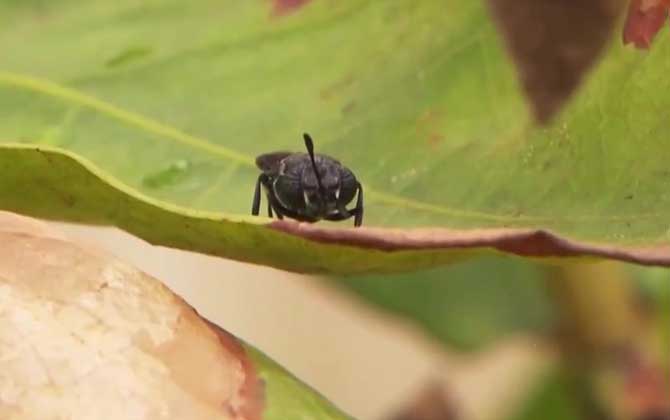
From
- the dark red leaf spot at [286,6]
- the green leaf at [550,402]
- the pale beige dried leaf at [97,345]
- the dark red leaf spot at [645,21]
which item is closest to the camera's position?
the pale beige dried leaf at [97,345]

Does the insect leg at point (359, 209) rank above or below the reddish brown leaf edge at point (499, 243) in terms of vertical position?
below

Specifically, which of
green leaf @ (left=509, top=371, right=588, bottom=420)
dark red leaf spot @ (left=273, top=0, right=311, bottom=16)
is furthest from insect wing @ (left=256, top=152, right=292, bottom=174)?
green leaf @ (left=509, top=371, right=588, bottom=420)

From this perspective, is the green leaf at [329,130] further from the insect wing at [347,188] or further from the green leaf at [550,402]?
the green leaf at [550,402]

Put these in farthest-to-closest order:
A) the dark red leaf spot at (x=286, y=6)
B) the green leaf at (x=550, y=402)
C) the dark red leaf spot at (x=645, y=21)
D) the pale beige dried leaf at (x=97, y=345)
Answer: the green leaf at (x=550, y=402), the dark red leaf spot at (x=286, y=6), the dark red leaf spot at (x=645, y=21), the pale beige dried leaf at (x=97, y=345)

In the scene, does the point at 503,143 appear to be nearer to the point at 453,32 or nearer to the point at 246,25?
the point at 453,32

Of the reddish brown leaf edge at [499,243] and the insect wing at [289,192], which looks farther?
the insect wing at [289,192]

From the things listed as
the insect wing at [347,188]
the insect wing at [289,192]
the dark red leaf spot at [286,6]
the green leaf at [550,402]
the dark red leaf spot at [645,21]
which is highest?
the dark red leaf spot at [645,21]

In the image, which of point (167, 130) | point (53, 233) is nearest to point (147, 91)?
point (167, 130)

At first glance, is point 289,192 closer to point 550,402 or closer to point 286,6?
point 286,6

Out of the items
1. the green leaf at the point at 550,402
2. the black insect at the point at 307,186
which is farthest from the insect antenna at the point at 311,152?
the green leaf at the point at 550,402
